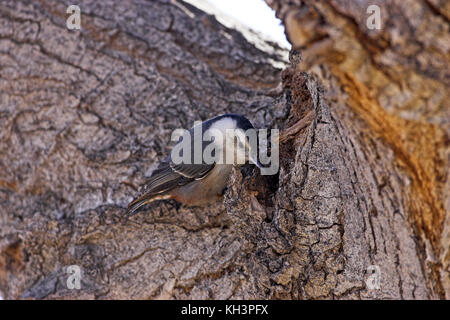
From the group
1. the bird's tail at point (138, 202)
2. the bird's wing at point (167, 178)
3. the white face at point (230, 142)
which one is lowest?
the bird's tail at point (138, 202)

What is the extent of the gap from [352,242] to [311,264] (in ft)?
0.71

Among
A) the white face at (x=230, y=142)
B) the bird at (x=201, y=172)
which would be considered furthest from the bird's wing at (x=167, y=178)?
the white face at (x=230, y=142)

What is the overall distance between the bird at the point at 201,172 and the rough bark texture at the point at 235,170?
90mm

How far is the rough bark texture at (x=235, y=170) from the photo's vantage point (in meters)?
1.28

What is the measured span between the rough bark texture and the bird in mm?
90

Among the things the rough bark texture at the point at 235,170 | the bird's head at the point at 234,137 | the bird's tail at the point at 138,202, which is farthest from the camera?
the bird's tail at the point at 138,202

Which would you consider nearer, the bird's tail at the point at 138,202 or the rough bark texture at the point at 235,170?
the rough bark texture at the point at 235,170

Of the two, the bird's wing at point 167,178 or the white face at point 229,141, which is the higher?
the white face at point 229,141

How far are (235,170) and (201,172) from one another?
3.09ft

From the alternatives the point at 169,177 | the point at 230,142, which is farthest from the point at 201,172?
the point at 230,142

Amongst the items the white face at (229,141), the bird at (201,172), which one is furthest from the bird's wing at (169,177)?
the white face at (229,141)

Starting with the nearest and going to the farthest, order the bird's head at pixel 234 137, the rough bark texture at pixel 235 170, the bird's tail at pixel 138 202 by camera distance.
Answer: the rough bark texture at pixel 235 170
the bird's head at pixel 234 137
the bird's tail at pixel 138 202

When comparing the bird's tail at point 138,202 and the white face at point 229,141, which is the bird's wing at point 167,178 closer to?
the bird's tail at point 138,202
